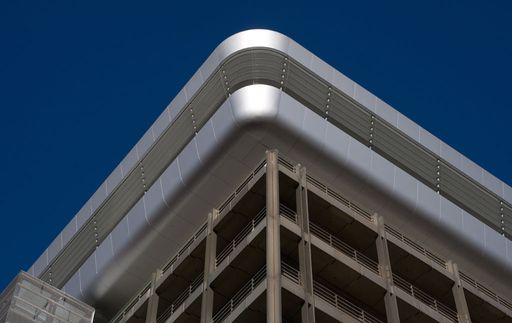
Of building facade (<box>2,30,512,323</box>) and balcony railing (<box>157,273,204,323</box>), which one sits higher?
building facade (<box>2,30,512,323</box>)

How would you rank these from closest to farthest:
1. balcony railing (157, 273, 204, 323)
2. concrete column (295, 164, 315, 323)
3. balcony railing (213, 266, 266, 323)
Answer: concrete column (295, 164, 315, 323), balcony railing (213, 266, 266, 323), balcony railing (157, 273, 204, 323)

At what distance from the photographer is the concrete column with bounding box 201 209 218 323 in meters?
45.9

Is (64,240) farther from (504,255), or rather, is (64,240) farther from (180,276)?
(504,255)

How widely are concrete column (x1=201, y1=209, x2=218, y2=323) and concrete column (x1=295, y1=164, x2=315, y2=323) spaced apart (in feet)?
14.0

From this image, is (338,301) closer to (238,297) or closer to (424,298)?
(238,297)

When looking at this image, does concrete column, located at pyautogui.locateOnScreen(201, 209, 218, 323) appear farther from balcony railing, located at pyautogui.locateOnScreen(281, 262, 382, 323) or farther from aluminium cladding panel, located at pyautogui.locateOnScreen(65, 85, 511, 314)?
aluminium cladding panel, located at pyautogui.locateOnScreen(65, 85, 511, 314)

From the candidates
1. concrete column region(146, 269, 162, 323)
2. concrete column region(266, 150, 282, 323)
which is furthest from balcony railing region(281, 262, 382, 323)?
concrete column region(146, 269, 162, 323)

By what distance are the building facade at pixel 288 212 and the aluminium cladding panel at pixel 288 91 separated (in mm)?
72

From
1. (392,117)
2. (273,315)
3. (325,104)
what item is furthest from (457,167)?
(273,315)

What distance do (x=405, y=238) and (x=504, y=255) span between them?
24.1 feet

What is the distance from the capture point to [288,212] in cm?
4994

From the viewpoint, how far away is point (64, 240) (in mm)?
66562

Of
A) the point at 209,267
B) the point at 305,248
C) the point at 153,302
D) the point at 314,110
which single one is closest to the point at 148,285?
the point at 153,302

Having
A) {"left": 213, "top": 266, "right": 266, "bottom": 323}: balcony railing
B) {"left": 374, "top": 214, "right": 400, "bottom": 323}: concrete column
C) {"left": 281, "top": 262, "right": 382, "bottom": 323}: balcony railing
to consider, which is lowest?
{"left": 213, "top": 266, "right": 266, "bottom": 323}: balcony railing
